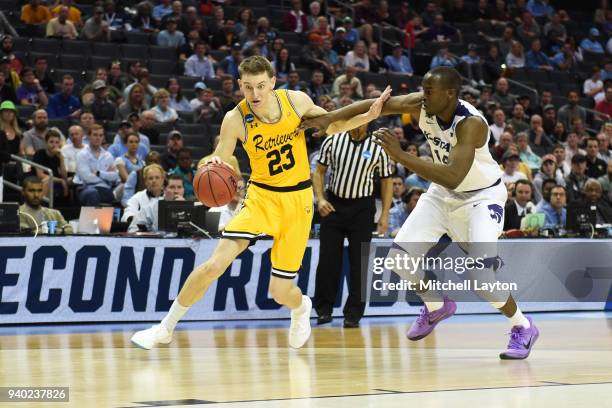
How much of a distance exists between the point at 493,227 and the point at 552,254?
5527mm

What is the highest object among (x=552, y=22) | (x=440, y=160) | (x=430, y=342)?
(x=552, y=22)

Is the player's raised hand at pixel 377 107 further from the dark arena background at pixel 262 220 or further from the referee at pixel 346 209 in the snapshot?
the referee at pixel 346 209

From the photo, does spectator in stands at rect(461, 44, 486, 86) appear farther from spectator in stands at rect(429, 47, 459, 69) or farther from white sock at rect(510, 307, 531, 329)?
white sock at rect(510, 307, 531, 329)

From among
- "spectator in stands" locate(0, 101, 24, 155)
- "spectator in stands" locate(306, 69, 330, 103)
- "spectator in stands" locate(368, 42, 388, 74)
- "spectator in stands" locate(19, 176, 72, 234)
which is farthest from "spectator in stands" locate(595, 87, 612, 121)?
"spectator in stands" locate(19, 176, 72, 234)

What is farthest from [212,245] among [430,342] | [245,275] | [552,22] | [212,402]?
[552,22]

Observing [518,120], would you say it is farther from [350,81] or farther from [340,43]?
[340,43]

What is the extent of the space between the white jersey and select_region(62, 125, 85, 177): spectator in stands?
7572 mm

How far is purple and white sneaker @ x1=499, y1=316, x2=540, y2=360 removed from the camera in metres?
8.24

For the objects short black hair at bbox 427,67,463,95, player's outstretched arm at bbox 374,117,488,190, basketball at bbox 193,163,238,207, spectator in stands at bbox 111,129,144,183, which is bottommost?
spectator in stands at bbox 111,129,144,183

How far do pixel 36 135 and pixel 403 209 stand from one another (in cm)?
518

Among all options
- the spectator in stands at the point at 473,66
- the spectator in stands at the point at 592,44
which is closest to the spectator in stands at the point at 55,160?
the spectator in stands at the point at 473,66

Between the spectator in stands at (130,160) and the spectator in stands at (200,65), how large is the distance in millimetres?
3665

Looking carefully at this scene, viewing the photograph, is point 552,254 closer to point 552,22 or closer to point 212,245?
point 212,245

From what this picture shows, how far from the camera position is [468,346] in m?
9.30
